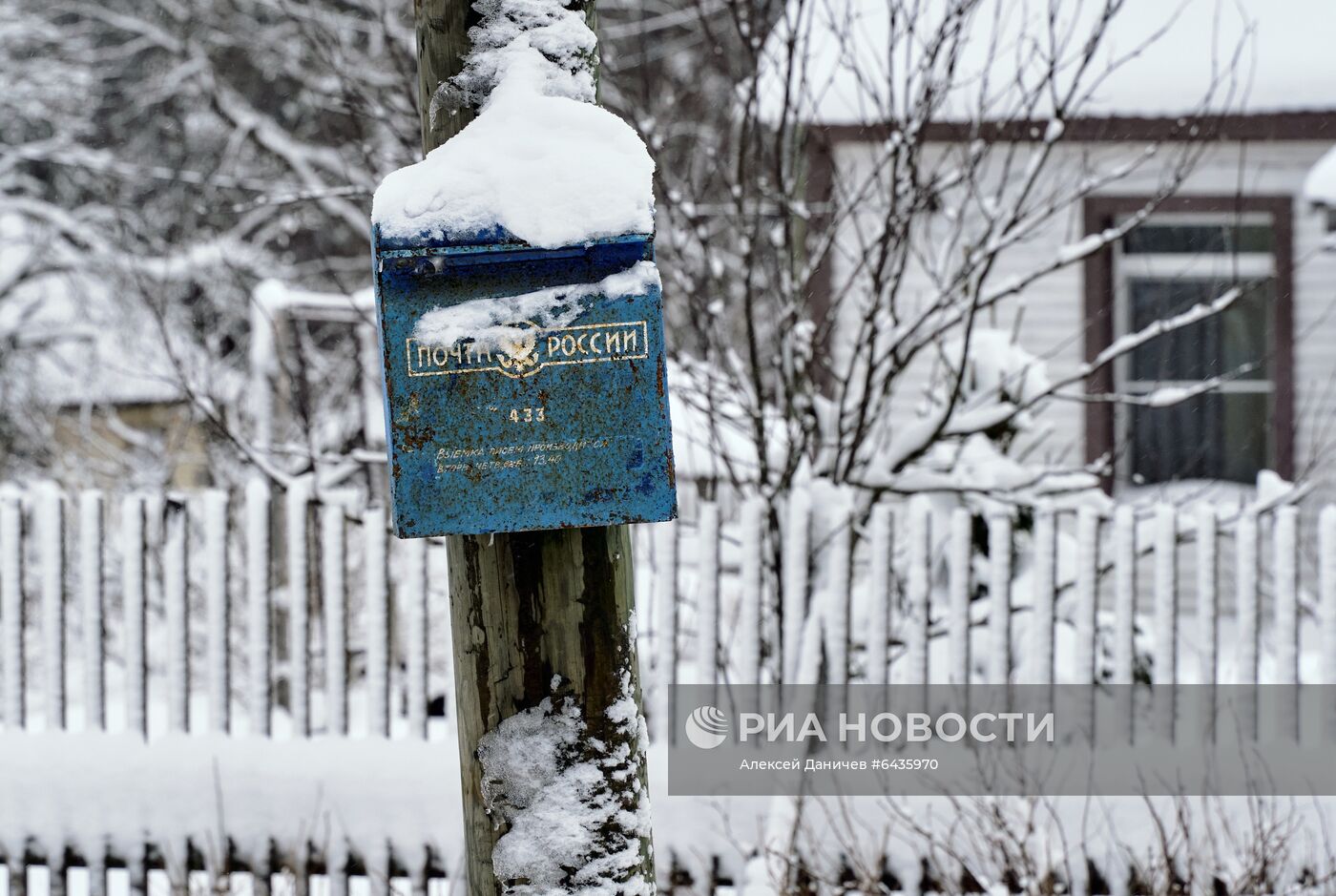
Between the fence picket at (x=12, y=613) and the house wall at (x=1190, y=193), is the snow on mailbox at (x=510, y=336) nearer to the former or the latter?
the fence picket at (x=12, y=613)

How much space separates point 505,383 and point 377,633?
2.66 meters

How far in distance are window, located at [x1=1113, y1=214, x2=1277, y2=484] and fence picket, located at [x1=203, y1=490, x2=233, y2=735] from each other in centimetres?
613

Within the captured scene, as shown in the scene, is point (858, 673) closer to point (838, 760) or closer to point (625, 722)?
point (838, 760)

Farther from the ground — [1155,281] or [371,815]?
[1155,281]

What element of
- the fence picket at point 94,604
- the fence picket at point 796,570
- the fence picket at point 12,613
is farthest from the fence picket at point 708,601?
the fence picket at point 12,613

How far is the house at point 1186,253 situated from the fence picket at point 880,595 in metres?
3.60

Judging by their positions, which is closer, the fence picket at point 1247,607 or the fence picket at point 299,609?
the fence picket at point 1247,607

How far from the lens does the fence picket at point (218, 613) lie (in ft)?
14.6

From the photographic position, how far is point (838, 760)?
4191 millimetres

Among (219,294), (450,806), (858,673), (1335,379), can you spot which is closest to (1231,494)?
(1335,379)

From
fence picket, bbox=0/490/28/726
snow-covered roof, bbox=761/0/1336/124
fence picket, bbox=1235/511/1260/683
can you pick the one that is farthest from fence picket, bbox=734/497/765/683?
snow-covered roof, bbox=761/0/1336/124

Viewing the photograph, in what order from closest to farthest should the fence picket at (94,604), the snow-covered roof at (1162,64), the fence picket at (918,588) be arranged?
1. the fence picket at (918,588)
2. the fence picket at (94,604)
3. the snow-covered roof at (1162,64)

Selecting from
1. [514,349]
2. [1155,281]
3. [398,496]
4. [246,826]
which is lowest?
[246,826]

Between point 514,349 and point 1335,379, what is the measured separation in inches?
307
